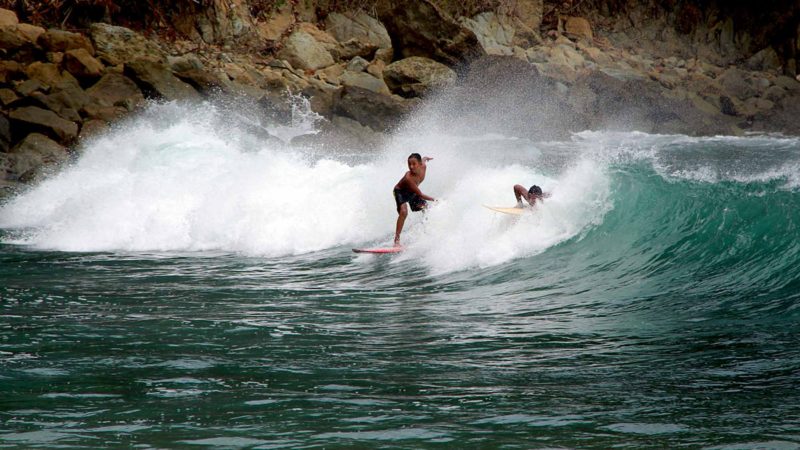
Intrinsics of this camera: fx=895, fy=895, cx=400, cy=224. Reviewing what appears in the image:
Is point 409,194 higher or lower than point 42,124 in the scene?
lower

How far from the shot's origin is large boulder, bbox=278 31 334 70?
2752 centimetres

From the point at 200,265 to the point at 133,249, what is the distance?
2.16 m

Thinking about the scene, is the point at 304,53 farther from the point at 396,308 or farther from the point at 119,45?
the point at 396,308

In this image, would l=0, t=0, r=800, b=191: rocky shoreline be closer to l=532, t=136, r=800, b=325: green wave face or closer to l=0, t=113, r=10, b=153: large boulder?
l=0, t=113, r=10, b=153: large boulder

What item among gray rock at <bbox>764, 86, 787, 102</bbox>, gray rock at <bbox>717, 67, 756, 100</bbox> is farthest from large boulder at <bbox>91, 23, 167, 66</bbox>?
gray rock at <bbox>764, 86, 787, 102</bbox>

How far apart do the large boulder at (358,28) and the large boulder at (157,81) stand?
8.96 meters

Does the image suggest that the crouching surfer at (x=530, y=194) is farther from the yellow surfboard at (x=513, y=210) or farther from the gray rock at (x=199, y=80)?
the gray rock at (x=199, y=80)

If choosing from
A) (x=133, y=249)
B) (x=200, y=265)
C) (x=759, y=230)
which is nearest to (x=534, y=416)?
(x=759, y=230)

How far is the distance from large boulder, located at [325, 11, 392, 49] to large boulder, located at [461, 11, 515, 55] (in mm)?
4374

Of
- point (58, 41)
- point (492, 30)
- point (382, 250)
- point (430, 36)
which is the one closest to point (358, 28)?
point (430, 36)

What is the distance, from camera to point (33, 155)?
18750 millimetres

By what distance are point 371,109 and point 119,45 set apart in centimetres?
735

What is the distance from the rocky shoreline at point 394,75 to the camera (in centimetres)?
2123

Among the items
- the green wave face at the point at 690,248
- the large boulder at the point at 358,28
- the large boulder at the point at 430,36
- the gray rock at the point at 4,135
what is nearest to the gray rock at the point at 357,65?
the large boulder at the point at 430,36
